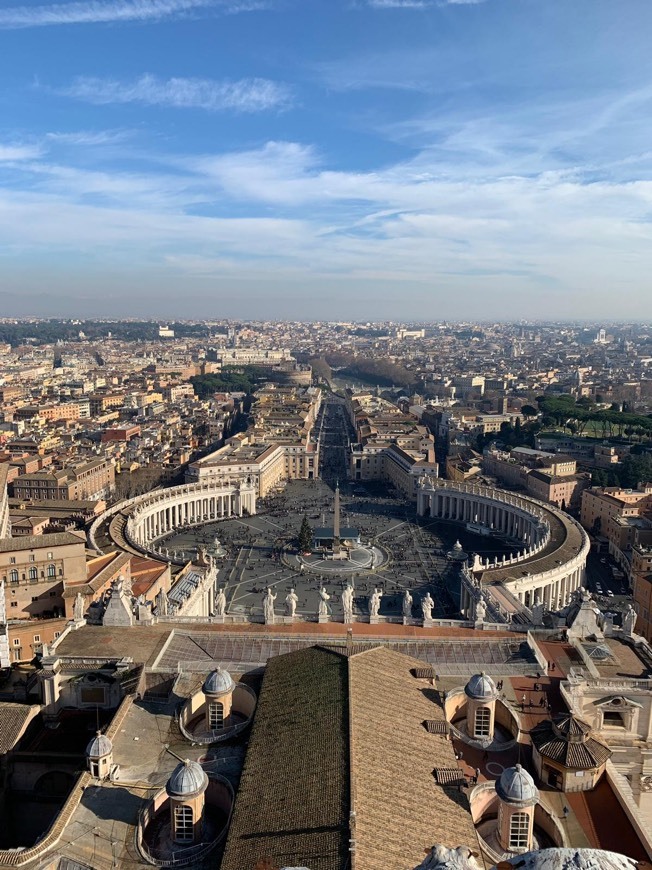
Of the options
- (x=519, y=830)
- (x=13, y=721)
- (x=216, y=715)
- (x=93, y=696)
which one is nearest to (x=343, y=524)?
(x=93, y=696)

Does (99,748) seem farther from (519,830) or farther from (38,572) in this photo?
(38,572)

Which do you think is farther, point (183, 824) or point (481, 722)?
point (481, 722)

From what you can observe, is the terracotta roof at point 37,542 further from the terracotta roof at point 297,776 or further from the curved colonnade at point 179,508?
the terracotta roof at point 297,776

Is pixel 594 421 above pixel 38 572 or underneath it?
above

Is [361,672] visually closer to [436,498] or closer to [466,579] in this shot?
[466,579]

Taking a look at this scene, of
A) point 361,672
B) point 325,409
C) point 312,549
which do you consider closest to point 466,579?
point 312,549

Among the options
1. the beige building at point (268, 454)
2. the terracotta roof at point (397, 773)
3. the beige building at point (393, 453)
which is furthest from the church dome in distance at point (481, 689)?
the beige building at point (393, 453)

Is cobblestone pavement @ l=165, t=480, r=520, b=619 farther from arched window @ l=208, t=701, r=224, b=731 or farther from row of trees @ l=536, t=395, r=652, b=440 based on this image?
row of trees @ l=536, t=395, r=652, b=440
